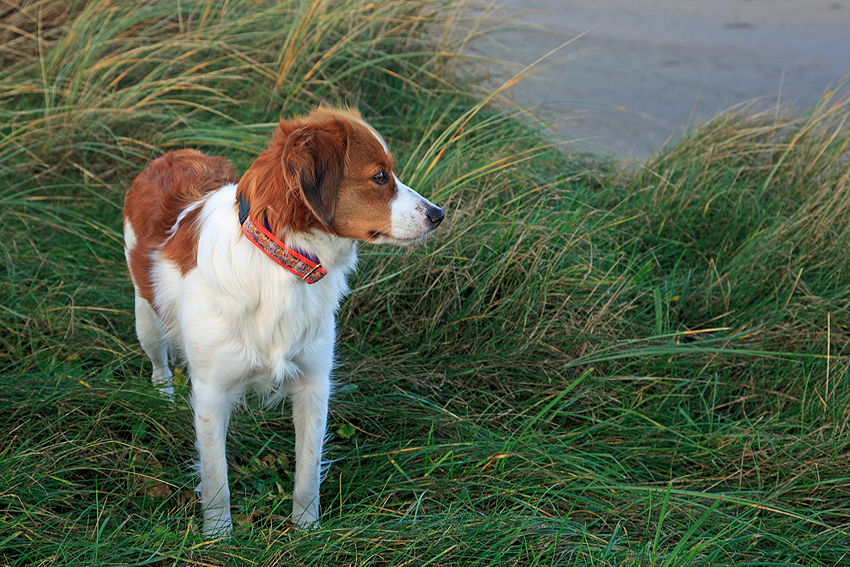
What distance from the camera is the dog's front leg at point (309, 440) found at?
99.9 inches

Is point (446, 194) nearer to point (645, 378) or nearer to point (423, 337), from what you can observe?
point (423, 337)

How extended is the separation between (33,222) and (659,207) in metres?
3.71

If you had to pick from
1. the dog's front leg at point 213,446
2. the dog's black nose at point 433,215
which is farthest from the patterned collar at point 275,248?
the dog's front leg at point 213,446

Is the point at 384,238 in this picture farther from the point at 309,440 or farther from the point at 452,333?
the point at 452,333

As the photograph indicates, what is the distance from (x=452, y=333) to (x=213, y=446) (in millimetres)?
1332

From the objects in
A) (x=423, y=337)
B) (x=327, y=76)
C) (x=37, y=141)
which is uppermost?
(x=327, y=76)

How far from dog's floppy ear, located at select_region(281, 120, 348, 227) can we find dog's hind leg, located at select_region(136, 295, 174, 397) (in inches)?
44.8

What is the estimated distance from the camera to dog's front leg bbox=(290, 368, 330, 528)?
8.32 feet

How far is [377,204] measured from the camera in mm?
2297

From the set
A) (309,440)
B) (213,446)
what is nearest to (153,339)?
(213,446)

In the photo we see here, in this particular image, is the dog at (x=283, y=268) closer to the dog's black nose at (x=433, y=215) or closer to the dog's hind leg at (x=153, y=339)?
the dog's black nose at (x=433, y=215)

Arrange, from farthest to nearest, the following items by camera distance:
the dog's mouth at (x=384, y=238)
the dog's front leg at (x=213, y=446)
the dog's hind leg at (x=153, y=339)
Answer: the dog's hind leg at (x=153, y=339), the dog's front leg at (x=213, y=446), the dog's mouth at (x=384, y=238)

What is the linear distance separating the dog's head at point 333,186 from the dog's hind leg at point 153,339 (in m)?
1.00

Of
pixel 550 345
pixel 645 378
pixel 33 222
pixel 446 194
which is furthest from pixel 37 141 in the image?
pixel 645 378
